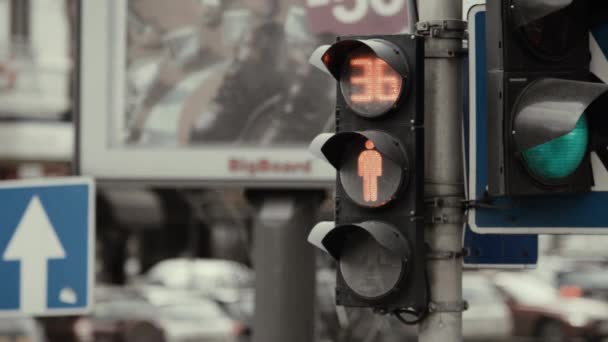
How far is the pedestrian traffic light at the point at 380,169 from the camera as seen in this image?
18.8 ft

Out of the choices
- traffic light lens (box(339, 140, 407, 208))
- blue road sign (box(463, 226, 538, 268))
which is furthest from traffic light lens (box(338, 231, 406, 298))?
blue road sign (box(463, 226, 538, 268))

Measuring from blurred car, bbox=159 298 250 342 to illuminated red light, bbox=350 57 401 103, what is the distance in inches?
628

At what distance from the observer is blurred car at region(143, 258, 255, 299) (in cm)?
2928

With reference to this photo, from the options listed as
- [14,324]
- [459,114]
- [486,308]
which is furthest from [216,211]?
[459,114]

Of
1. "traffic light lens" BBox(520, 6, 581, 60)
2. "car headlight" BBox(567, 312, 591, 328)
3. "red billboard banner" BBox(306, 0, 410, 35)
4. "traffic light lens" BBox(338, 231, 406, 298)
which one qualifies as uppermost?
"red billboard banner" BBox(306, 0, 410, 35)

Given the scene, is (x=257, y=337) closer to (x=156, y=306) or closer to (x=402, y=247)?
(x=402, y=247)

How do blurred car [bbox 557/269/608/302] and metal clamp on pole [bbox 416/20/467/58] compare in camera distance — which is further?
blurred car [bbox 557/269/608/302]

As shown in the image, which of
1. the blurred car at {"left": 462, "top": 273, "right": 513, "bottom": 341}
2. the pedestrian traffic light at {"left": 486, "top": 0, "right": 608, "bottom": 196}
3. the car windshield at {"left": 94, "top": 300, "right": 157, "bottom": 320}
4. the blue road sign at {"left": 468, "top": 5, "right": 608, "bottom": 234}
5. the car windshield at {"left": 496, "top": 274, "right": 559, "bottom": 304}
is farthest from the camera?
the car windshield at {"left": 496, "top": 274, "right": 559, "bottom": 304}

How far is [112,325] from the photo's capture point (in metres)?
21.9

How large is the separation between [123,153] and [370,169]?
2.97 metres

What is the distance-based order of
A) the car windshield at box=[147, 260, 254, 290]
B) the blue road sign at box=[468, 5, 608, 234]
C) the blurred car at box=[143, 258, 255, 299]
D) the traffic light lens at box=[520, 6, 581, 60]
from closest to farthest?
the traffic light lens at box=[520, 6, 581, 60] < the blue road sign at box=[468, 5, 608, 234] < the blurred car at box=[143, 258, 255, 299] < the car windshield at box=[147, 260, 254, 290]

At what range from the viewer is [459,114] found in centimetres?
595

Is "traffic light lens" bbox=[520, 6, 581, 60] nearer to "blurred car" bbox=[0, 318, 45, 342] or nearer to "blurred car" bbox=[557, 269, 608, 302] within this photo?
"blurred car" bbox=[0, 318, 45, 342]

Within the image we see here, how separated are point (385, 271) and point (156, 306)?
17.0m
